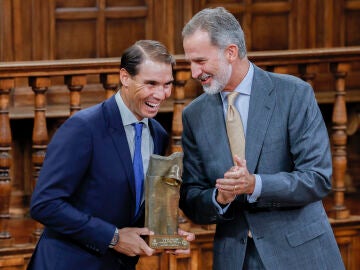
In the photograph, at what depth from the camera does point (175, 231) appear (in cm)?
345

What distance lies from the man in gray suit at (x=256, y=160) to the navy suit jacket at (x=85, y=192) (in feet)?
1.02

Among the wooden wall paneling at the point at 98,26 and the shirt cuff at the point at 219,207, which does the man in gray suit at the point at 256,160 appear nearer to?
the shirt cuff at the point at 219,207

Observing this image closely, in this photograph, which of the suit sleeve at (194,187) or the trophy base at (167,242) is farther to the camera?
the suit sleeve at (194,187)

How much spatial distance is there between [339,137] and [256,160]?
6.55 feet

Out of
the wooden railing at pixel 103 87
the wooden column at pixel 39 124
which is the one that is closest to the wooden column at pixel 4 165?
the wooden railing at pixel 103 87

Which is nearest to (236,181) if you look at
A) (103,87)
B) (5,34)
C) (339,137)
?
(103,87)

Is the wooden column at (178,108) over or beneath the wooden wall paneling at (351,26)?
beneath

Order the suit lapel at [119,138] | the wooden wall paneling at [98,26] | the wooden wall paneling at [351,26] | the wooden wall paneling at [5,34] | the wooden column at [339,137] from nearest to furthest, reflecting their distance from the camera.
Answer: the suit lapel at [119,138]
the wooden column at [339,137]
the wooden wall paneling at [5,34]
the wooden wall paneling at [98,26]
the wooden wall paneling at [351,26]

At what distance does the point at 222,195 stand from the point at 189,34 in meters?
0.57

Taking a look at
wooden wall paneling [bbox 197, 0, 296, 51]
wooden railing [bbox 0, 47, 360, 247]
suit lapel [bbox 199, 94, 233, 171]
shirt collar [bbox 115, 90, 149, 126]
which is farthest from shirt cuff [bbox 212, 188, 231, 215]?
wooden wall paneling [bbox 197, 0, 296, 51]

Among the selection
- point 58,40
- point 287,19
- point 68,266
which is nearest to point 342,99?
point 287,19

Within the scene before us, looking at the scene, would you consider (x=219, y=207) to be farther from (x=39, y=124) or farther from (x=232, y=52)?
(x=39, y=124)

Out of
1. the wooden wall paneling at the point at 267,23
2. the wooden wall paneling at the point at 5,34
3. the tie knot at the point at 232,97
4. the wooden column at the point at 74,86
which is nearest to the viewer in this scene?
the tie knot at the point at 232,97

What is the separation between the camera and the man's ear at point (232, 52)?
11.5 ft
